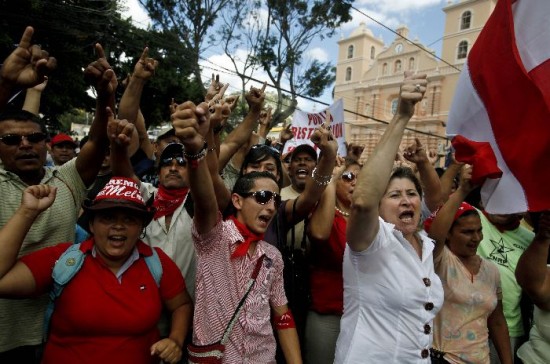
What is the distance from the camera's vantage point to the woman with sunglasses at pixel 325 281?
2.42m

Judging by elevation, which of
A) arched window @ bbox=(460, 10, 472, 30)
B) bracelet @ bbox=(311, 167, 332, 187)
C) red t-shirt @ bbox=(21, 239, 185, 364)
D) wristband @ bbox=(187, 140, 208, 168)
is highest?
arched window @ bbox=(460, 10, 472, 30)

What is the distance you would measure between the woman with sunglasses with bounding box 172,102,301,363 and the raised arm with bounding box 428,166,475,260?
100 centimetres

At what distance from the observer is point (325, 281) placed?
254 cm

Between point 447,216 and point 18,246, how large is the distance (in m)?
2.25

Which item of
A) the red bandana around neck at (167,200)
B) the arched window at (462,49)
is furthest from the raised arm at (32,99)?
the arched window at (462,49)

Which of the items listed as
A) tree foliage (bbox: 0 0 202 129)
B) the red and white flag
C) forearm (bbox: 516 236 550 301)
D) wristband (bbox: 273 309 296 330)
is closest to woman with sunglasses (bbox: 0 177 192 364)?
wristband (bbox: 273 309 296 330)

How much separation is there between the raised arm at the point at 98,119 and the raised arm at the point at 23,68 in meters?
0.22

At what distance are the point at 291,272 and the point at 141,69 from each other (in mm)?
1652

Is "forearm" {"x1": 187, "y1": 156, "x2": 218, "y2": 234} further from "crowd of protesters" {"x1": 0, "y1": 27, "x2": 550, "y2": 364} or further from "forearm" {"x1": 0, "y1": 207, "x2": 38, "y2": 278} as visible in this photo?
"forearm" {"x1": 0, "y1": 207, "x2": 38, "y2": 278}

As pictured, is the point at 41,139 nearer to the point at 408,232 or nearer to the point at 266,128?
the point at 408,232

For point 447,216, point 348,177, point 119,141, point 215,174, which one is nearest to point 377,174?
point 215,174

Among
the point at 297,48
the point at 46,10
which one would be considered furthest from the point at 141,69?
the point at 297,48

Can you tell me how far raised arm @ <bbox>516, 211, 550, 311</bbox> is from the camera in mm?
2268

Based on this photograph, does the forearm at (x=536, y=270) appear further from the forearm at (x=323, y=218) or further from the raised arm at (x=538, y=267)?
the forearm at (x=323, y=218)
